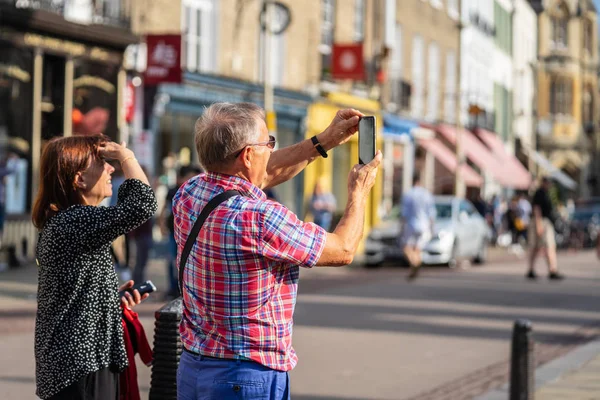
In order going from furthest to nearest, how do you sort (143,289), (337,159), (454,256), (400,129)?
(400,129) → (337,159) → (454,256) → (143,289)

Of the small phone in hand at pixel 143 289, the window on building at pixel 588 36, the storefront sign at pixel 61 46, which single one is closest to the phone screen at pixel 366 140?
the small phone in hand at pixel 143 289

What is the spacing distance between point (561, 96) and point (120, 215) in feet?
218

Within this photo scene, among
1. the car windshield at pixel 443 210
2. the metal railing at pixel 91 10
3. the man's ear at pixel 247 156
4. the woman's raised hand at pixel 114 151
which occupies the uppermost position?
the metal railing at pixel 91 10

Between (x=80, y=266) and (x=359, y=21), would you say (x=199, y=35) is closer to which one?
(x=359, y=21)

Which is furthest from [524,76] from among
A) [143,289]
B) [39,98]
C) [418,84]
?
[143,289]

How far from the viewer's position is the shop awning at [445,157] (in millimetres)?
39938

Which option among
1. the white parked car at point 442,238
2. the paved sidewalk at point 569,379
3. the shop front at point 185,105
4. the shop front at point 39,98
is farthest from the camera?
the white parked car at point 442,238

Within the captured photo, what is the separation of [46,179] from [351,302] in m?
11.6

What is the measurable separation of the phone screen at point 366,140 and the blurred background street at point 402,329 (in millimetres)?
4723

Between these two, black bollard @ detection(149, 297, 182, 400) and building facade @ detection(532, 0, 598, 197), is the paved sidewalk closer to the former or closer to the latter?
black bollard @ detection(149, 297, 182, 400)

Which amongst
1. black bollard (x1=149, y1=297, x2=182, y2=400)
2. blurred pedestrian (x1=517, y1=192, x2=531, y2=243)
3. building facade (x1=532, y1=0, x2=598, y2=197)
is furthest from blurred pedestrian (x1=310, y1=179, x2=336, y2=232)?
building facade (x1=532, y1=0, x2=598, y2=197)

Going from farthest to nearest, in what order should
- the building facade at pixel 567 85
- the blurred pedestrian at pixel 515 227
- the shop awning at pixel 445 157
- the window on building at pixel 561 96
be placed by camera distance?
the window on building at pixel 561 96
the building facade at pixel 567 85
the shop awning at pixel 445 157
the blurred pedestrian at pixel 515 227

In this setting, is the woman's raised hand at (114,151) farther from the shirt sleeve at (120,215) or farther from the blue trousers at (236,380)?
the blue trousers at (236,380)

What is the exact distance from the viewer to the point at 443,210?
25.9 meters
